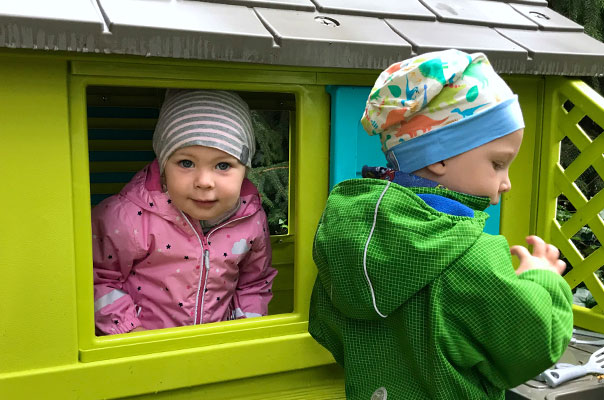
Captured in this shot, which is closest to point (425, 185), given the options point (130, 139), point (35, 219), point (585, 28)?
point (35, 219)

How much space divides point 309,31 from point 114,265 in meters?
0.90

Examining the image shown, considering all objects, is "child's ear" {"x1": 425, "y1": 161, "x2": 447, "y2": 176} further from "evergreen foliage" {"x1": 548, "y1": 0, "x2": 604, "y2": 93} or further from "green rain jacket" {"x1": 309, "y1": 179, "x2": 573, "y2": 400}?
"evergreen foliage" {"x1": 548, "y1": 0, "x2": 604, "y2": 93}

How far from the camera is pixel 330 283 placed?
148 cm

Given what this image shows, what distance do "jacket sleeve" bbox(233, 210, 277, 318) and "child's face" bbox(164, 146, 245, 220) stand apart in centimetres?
30

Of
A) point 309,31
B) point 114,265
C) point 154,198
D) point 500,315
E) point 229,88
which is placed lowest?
point 114,265

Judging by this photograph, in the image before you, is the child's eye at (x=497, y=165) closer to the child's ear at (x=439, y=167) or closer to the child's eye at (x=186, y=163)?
the child's ear at (x=439, y=167)

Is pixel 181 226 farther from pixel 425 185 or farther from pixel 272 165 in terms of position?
pixel 272 165

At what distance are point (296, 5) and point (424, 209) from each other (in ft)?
2.44

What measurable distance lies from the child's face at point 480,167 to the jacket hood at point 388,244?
0.04 meters

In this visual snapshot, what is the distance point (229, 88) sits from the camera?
163cm

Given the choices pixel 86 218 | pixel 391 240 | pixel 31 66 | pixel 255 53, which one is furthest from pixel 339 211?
pixel 31 66

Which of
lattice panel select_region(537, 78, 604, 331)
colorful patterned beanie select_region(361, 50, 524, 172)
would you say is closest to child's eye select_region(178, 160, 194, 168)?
colorful patterned beanie select_region(361, 50, 524, 172)

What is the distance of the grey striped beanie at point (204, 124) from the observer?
1.72m

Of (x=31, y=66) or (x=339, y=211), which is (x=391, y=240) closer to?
(x=339, y=211)
